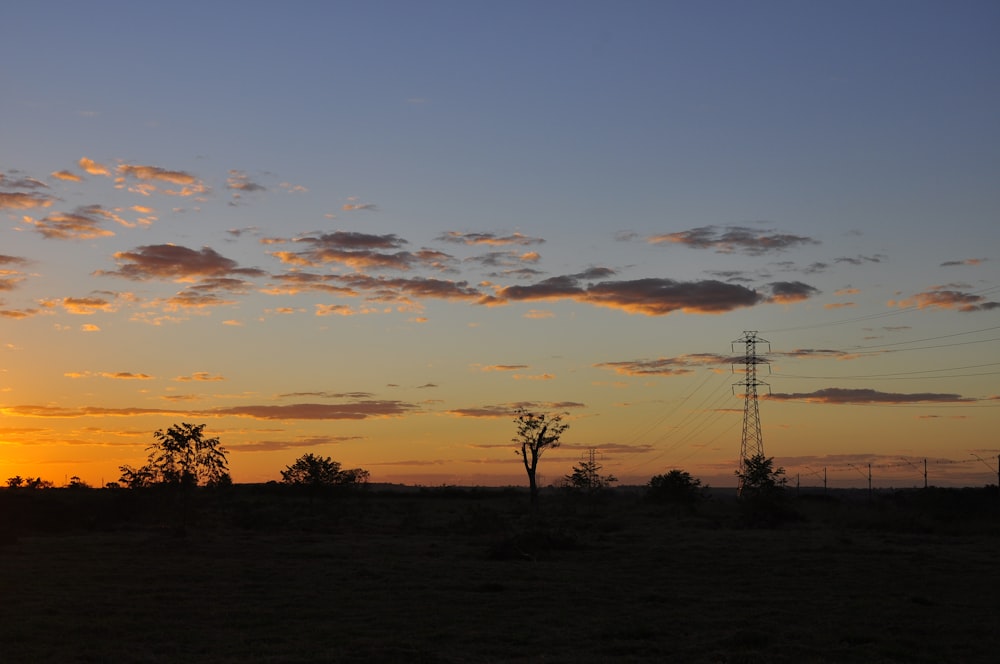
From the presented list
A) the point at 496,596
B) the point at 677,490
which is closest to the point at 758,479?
the point at 677,490

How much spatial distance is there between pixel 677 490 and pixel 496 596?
67.7 meters

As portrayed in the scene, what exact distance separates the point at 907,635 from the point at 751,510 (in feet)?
158

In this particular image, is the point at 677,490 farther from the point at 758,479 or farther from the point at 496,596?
the point at 496,596

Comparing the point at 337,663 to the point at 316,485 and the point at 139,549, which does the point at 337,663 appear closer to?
the point at 139,549

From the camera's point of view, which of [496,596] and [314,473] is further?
[314,473]

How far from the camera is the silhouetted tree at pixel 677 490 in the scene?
92.0 meters

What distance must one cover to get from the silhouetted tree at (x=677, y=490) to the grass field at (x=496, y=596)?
37072 millimetres

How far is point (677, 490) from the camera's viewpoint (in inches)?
3637

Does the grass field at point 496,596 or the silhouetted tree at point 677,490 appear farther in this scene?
the silhouetted tree at point 677,490

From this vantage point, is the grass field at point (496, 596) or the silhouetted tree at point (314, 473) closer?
the grass field at point (496, 596)

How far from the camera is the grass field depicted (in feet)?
63.8

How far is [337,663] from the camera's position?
58.6 ft

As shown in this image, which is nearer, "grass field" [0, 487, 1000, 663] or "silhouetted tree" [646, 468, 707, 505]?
"grass field" [0, 487, 1000, 663]

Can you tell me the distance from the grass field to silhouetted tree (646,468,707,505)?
37072mm
